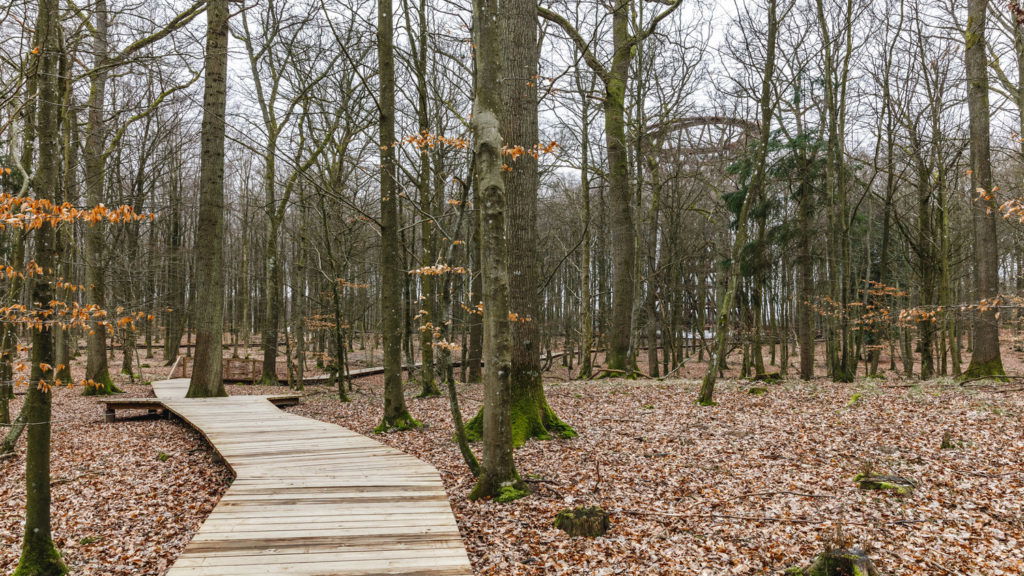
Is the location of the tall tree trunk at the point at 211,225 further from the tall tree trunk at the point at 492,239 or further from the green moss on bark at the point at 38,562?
the tall tree trunk at the point at 492,239

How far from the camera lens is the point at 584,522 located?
444 centimetres

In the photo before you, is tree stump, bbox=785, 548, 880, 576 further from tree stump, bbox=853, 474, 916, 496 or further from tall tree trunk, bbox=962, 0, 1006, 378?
tall tree trunk, bbox=962, 0, 1006, 378

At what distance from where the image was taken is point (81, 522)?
553 centimetres

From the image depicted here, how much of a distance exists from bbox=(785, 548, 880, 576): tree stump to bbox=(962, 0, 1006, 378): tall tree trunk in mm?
9733

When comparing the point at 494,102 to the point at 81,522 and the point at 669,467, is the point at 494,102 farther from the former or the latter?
the point at 81,522

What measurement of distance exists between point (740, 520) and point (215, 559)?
4.05 metres

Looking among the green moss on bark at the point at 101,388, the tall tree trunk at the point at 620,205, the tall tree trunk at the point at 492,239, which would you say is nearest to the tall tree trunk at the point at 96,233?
the green moss on bark at the point at 101,388

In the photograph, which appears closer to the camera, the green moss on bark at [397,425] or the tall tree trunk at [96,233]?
the green moss on bark at [397,425]

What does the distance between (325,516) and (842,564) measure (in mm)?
3835

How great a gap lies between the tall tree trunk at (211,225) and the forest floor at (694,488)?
2.16 metres

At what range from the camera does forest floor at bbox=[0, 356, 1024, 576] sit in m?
4.10

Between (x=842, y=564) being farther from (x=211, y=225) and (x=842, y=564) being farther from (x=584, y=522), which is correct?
(x=211, y=225)

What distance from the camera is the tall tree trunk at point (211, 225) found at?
11242 mm

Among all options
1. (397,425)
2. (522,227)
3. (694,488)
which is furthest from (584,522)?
(397,425)
